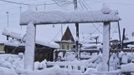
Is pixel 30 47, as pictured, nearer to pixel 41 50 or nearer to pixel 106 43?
pixel 106 43

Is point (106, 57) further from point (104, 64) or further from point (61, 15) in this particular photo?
point (61, 15)

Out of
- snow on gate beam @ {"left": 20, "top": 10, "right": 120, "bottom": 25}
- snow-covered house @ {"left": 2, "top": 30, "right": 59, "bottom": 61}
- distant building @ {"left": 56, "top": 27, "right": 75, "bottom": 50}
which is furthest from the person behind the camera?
distant building @ {"left": 56, "top": 27, "right": 75, "bottom": 50}

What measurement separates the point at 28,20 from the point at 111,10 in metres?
2.42

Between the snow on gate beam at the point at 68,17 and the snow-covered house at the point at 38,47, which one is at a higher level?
the snow on gate beam at the point at 68,17

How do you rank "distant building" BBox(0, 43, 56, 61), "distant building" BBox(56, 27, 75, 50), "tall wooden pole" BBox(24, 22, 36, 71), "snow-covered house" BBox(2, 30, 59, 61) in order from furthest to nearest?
"distant building" BBox(56, 27, 75, 50), "snow-covered house" BBox(2, 30, 59, 61), "distant building" BBox(0, 43, 56, 61), "tall wooden pole" BBox(24, 22, 36, 71)

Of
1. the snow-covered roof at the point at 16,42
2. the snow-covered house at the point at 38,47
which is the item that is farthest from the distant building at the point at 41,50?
the snow-covered roof at the point at 16,42

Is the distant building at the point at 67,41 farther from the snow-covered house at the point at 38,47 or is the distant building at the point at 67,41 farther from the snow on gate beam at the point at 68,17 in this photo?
the snow on gate beam at the point at 68,17

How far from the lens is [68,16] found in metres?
9.95

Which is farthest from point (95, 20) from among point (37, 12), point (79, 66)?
point (79, 66)

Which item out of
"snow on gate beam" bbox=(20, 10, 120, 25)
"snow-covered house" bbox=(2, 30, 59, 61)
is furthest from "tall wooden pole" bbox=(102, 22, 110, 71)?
"snow-covered house" bbox=(2, 30, 59, 61)

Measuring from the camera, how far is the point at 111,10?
962cm

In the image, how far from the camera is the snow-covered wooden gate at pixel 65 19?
31.6 feet

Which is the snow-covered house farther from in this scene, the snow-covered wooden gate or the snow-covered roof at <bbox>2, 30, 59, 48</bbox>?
the snow-covered wooden gate

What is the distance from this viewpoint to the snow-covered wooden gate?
963 cm
